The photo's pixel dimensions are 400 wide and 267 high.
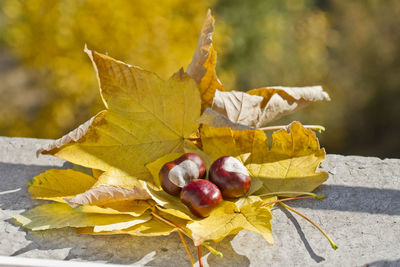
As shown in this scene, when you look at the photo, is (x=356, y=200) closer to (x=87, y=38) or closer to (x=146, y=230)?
(x=146, y=230)

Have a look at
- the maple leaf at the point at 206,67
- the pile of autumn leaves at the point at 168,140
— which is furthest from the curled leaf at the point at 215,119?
the maple leaf at the point at 206,67

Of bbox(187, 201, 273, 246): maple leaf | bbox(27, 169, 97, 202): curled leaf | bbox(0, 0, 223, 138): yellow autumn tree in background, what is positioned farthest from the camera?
bbox(0, 0, 223, 138): yellow autumn tree in background

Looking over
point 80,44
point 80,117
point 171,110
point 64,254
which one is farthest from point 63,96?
point 64,254

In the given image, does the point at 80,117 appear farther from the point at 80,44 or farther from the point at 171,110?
the point at 171,110

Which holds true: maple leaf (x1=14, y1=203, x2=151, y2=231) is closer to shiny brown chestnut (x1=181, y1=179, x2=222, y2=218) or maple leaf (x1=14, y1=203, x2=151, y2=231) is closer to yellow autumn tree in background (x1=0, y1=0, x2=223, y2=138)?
shiny brown chestnut (x1=181, y1=179, x2=222, y2=218)

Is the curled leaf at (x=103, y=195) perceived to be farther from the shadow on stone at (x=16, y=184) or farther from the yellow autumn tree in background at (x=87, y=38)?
the yellow autumn tree in background at (x=87, y=38)

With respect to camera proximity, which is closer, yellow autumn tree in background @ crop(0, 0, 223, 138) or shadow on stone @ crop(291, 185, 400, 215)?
shadow on stone @ crop(291, 185, 400, 215)

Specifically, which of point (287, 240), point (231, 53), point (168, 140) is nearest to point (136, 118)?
point (168, 140)

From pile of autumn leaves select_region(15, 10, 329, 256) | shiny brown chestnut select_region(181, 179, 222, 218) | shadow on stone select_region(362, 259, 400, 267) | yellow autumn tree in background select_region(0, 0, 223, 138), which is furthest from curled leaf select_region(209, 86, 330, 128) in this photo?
yellow autumn tree in background select_region(0, 0, 223, 138)
